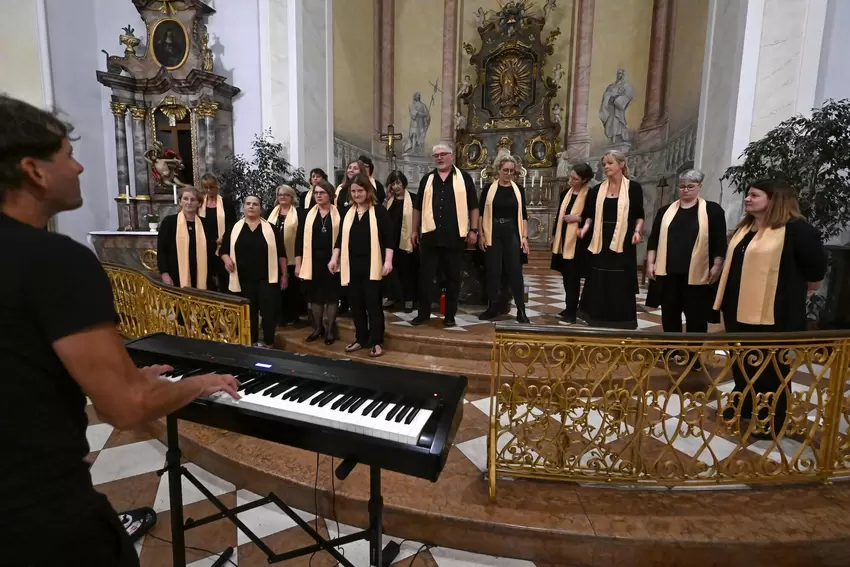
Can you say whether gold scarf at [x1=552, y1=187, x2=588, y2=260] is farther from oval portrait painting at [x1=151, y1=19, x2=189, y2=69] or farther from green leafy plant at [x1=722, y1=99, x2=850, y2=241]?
oval portrait painting at [x1=151, y1=19, x2=189, y2=69]

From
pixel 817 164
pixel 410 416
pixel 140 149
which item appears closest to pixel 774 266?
pixel 410 416

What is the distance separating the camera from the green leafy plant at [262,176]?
713 cm

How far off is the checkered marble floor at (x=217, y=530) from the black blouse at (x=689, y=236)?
2583 millimetres

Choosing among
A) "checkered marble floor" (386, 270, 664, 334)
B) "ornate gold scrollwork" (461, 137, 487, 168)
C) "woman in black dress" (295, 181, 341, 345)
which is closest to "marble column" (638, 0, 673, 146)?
"ornate gold scrollwork" (461, 137, 487, 168)

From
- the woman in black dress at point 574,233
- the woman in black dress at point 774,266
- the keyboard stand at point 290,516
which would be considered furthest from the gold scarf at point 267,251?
the woman in black dress at point 774,266

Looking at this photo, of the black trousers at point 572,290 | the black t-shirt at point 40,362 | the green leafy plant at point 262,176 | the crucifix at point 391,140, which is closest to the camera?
the black t-shirt at point 40,362

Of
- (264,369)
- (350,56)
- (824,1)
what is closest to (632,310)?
(264,369)

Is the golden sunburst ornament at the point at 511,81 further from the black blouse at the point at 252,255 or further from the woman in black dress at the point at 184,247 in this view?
the black blouse at the point at 252,255

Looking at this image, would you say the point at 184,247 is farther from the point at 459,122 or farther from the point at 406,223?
the point at 459,122

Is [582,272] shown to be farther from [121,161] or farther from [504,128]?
[504,128]

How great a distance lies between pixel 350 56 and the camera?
38.0ft

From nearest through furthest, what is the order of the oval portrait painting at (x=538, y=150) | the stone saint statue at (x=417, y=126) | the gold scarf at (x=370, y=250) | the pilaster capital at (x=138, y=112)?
the gold scarf at (x=370, y=250) → the pilaster capital at (x=138, y=112) → the oval portrait painting at (x=538, y=150) → the stone saint statue at (x=417, y=126)

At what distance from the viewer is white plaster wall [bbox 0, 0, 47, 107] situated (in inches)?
311

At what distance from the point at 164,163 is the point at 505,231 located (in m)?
6.64
